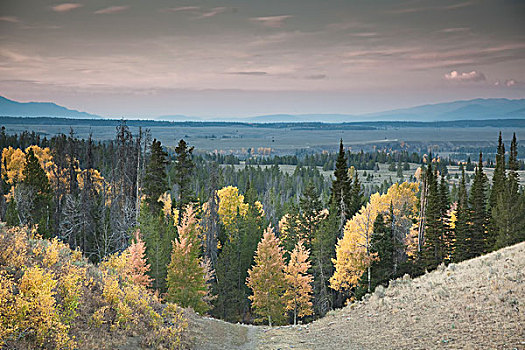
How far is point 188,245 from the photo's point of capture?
117ft

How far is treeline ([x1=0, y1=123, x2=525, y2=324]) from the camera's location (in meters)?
38.3

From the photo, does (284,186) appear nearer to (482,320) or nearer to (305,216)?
(305,216)

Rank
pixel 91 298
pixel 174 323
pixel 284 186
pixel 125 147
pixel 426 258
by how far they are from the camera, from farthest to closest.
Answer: pixel 284 186
pixel 125 147
pixel 426 258
pixel 174 323
pixel 91 298

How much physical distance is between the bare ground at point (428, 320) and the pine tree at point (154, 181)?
22.5 m

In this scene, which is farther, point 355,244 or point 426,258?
point 426,258

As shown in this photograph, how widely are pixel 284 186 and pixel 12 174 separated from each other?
94537 mm

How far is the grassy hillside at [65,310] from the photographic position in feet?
37.7

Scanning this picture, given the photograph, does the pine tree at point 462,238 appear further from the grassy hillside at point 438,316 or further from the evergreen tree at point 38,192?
the evergreen tree at point 38,192

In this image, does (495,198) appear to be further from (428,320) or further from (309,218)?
(428,320)

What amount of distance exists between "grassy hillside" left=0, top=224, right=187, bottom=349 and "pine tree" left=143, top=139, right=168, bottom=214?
23.7 metres

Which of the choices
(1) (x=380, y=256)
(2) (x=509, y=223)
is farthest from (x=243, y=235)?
(2) (x=509, y=223)

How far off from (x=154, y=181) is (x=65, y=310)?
104 feet

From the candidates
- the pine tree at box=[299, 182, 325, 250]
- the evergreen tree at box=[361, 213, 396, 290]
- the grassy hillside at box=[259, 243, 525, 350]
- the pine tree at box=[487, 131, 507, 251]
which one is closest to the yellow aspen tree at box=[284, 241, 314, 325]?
the evergreen tree at box=[361, 213, 396, 290]

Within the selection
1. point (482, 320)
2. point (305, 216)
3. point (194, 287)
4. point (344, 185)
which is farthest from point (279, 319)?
point (482, 320)
